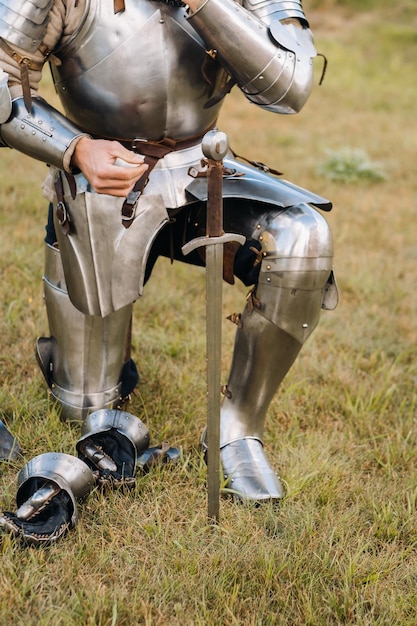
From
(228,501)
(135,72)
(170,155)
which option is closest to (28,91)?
(135,72)

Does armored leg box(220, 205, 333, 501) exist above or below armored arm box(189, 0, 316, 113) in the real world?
below

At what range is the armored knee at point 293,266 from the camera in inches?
92.5

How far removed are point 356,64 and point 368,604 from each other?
924 centimetres

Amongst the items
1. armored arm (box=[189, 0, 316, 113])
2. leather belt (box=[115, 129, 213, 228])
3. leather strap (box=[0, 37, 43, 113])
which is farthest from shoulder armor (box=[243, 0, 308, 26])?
leather strap (box=[0, 37, 43, 113])

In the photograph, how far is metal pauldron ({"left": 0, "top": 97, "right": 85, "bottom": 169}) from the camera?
2260mm

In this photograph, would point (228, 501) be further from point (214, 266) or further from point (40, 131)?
point (40, 131)

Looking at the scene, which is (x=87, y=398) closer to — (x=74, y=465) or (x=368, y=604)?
(x=74, y=465)

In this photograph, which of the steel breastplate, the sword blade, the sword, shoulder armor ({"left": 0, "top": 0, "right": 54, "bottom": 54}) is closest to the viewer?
the sword

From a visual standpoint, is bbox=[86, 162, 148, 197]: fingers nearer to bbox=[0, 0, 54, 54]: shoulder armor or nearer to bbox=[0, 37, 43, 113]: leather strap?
bbox=[0, 37, 43, 113]: leather strap

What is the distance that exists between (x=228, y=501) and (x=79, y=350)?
72cm

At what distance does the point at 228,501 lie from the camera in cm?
240

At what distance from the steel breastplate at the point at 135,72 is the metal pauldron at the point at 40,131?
145mm

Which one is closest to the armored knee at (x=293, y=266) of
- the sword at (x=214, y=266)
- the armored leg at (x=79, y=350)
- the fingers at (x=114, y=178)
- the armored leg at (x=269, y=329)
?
the armored leg at (x=269, y=329)

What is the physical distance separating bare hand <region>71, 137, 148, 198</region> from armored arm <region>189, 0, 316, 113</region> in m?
0.39
